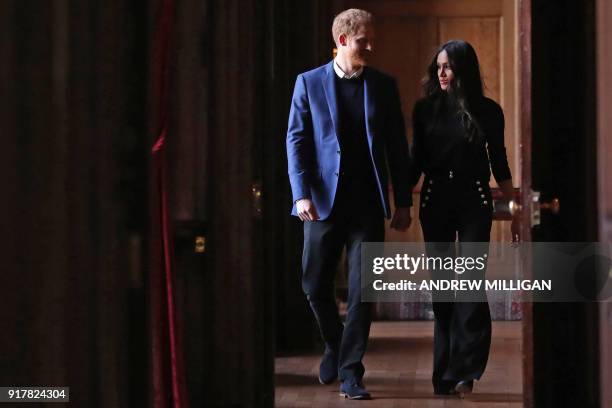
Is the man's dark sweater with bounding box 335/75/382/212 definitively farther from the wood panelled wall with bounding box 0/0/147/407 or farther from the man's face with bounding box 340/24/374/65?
the wood panelled wall with bounding box 0/0/147/407

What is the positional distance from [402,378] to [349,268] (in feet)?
2.85

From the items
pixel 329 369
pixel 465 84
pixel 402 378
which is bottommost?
pixel 402 378

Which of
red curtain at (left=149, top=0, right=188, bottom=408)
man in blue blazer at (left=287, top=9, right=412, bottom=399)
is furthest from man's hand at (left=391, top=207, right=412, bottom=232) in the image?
red curtain at (left=149, top=0, right=188, bottom=408)

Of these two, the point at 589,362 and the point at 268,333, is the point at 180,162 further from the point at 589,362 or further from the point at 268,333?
the point at 589,362

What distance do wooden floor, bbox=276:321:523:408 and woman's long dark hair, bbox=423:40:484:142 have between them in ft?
3.58

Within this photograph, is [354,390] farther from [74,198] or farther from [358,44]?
[74,198]

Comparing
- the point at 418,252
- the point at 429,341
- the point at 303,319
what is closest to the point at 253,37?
the point at 303,319

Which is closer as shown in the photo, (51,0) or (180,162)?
(51,0)

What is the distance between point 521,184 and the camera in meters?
3.20

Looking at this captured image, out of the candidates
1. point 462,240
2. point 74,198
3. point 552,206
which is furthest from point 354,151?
point 74,198

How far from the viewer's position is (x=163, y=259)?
3.73 meters

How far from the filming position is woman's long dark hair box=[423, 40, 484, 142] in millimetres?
4965

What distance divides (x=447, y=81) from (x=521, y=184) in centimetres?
186

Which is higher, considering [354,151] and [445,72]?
[445,72]
